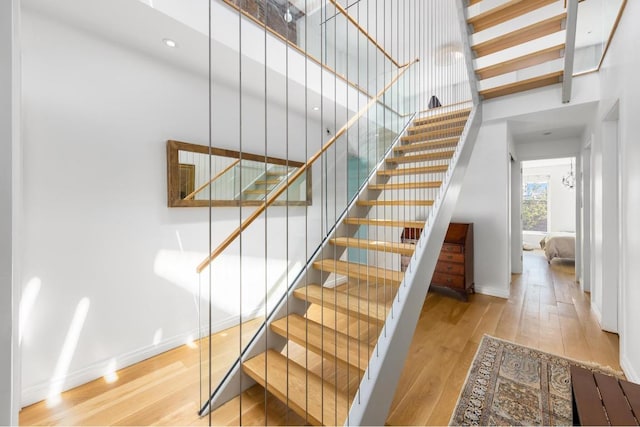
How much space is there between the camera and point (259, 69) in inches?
93.9

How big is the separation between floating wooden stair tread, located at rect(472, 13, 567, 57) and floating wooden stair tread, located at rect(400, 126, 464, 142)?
0.74 metres

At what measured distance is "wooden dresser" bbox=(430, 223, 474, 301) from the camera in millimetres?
3328

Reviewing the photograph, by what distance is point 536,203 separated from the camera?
7.96 m

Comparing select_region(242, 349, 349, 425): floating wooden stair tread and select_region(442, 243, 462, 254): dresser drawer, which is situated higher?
select_region(442, 243, 462, 254): dresser drawer

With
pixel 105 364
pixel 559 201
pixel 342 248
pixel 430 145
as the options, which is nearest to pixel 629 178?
pixel 430 145

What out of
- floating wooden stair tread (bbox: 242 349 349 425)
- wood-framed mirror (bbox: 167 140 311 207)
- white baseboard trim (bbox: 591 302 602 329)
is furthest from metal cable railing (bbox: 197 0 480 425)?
white baseboard trim (bbox: 591 302 602 329)

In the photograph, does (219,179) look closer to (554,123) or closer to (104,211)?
(104,211)

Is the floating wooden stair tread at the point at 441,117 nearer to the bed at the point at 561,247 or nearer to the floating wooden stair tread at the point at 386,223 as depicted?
the floating wooden stair tread at the point at 386,223

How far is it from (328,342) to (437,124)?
9.87 ft

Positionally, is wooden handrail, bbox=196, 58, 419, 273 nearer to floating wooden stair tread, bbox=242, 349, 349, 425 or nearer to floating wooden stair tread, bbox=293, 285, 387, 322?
floating wooden stair tread, bbox=293, 285, 387, 322

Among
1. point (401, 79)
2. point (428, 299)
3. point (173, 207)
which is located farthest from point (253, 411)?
point (401, 79)

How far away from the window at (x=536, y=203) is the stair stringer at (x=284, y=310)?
7600 mm

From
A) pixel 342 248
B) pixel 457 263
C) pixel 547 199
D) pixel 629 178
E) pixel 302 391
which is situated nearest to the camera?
pixel 302 391
